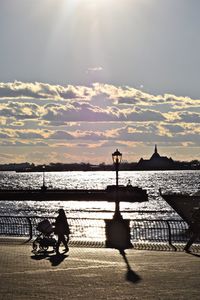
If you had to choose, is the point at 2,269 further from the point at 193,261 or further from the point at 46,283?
the point at 193,261

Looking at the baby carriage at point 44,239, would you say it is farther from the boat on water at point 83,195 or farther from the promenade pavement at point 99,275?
the boat on water at point 83,195

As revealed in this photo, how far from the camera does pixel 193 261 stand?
21.4m

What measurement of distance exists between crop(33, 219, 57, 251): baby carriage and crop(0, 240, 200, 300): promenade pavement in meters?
0.36

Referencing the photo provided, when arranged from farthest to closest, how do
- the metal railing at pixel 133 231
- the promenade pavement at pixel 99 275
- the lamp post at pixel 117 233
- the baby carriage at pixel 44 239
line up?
the metal railing at pixel 133 231
the lamp post at pixel 117 233
the baby carriage at pixel 44 239
the promenade pavement at pixel 99 275

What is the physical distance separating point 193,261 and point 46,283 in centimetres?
596

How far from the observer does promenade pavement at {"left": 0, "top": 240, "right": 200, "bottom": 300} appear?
15.6 metres

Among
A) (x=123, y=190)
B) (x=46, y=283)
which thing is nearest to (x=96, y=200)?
(x=123, y=190)

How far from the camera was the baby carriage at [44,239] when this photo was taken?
25.1 metres

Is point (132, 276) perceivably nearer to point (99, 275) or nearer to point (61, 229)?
point (99, 275)

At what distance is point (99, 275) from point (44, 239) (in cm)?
700

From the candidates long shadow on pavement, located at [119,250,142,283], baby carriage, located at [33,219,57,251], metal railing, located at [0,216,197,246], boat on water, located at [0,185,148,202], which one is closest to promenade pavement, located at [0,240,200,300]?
long shadow on pavement, located at [119,250,142,283]

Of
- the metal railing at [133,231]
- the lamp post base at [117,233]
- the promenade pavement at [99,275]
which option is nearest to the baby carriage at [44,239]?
the promenade pavement at [99,275]

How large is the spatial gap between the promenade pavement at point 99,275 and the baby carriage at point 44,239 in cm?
36

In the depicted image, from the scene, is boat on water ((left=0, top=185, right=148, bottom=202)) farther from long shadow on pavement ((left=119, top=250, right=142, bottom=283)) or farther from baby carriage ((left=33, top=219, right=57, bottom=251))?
long shadow on pavement ((left=119, top=250, right=142, bottom=283))
